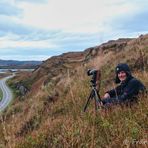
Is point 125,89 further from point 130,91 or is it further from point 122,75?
point 122,75

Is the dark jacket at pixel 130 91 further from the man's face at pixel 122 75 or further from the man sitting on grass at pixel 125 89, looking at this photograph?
the man's face at pixel 122 75

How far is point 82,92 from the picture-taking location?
11547mm

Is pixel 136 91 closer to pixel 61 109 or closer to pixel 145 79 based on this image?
pixel 145 79

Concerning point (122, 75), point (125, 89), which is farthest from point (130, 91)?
point (122, 75)

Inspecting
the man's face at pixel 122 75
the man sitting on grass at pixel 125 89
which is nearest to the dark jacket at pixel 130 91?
the man sitting on grass at pixel 125 89

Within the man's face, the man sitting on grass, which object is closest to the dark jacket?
the man sitting on grass

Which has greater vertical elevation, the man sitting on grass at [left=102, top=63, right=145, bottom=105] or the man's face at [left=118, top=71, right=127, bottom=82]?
the man's face at [left=118, top=71, right=127, bottom=82]

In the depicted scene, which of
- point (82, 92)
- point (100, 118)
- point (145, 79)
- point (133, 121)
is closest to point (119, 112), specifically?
point (100, 118)

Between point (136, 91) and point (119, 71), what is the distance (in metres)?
0.67

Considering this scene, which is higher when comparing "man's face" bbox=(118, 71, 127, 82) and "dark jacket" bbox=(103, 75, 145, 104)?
"man's face" bbox=(118, 71, 127, 82)

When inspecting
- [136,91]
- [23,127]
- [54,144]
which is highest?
[136,91]

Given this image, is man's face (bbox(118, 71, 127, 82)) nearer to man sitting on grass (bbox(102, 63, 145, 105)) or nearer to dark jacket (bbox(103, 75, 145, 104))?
man sitting on grass (bbox(102, 63, 145, 105))

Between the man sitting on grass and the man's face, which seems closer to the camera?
the man sitting on grass

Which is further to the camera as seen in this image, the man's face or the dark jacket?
the man's face
